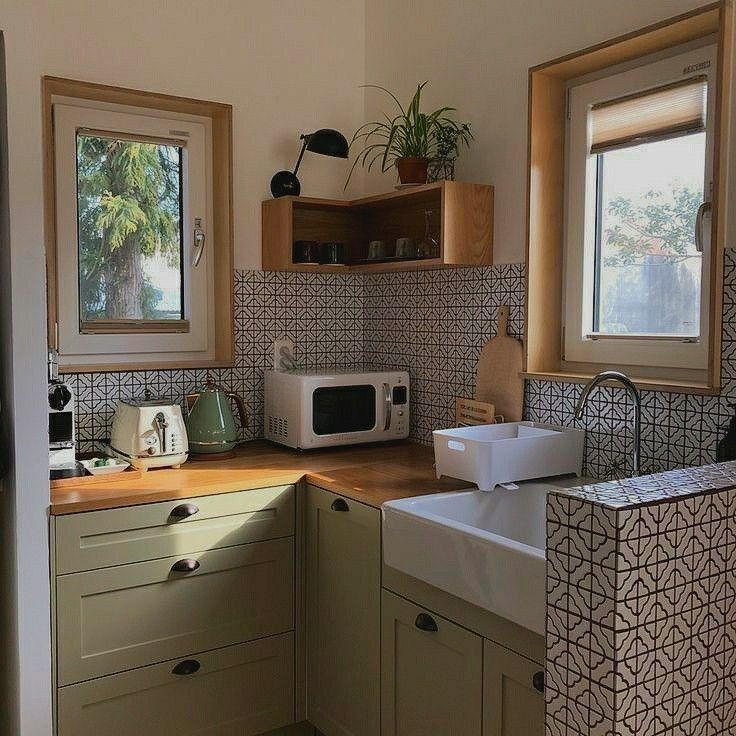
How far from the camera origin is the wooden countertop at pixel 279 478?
2195 millimetres

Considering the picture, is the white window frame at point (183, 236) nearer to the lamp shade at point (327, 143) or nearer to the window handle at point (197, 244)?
the window handle at point (197, 244)

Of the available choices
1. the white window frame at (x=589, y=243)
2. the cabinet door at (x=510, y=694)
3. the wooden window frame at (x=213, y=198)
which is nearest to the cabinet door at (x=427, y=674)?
the cabinet door at (x=510, y=694)

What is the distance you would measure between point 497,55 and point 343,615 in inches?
69.8

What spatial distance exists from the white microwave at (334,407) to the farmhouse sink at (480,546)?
30.1 inches

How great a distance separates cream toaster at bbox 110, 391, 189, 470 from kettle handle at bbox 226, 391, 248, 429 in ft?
1.03

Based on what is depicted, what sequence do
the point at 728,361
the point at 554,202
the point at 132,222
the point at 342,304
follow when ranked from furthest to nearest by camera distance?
the point at 342,304
the point at 132,222
the point at 554,202
the point at 728,361

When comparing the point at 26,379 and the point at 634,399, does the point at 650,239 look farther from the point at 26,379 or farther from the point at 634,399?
the point at 26,379

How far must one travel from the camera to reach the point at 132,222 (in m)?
2.88

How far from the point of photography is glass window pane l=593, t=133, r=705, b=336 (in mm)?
2172

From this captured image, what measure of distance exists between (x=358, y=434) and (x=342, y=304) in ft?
2.01

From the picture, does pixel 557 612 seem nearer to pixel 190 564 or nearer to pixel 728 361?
pixel 728 361

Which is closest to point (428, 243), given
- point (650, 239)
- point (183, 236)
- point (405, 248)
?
point (405, 248)

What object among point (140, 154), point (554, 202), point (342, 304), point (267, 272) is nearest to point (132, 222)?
point (140, 154)

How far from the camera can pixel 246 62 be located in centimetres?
296
